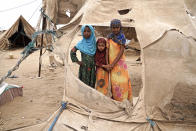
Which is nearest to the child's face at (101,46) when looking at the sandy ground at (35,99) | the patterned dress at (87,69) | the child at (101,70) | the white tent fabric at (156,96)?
the child at (101,70)

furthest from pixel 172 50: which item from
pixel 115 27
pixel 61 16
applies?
pixel 61 16

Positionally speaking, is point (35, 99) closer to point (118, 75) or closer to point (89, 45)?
point (89, 45)

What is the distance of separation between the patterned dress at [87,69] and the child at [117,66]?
0.26 meters

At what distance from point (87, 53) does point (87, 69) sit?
0.23 m

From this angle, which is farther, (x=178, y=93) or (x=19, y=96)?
(x=19, y=96)

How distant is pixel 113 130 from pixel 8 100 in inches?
101

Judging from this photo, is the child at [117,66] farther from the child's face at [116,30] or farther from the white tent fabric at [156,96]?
the white tent fabric at [156,96]

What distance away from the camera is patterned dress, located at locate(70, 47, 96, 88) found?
2.31 metres

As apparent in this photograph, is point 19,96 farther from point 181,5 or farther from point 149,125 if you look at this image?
point 181,5

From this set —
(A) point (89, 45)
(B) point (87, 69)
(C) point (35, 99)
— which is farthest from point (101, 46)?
(C) point (35, 99)

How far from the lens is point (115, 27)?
2.08 meters

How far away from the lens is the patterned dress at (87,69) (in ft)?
7.59

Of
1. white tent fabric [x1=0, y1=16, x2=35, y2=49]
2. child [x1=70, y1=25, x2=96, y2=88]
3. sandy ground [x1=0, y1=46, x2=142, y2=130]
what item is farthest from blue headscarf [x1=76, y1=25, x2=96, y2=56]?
white tent fabric [x1=0, y1=16, x2=35, y2=49]

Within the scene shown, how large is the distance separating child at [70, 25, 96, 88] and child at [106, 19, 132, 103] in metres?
0.23
